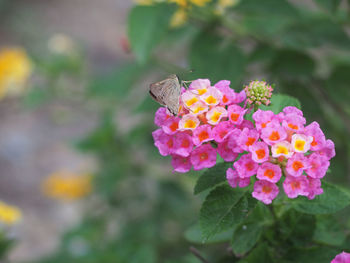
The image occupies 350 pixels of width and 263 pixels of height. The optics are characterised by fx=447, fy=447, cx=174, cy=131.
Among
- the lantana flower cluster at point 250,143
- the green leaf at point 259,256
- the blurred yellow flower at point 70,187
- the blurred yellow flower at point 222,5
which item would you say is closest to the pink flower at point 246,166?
the lantana flower cluster at point 250,143

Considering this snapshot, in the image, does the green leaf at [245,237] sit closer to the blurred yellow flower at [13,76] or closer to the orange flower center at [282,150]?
the orange flower center at [282,150]

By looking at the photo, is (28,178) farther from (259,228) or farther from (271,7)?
(259,228)

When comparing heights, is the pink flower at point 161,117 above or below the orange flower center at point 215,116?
above

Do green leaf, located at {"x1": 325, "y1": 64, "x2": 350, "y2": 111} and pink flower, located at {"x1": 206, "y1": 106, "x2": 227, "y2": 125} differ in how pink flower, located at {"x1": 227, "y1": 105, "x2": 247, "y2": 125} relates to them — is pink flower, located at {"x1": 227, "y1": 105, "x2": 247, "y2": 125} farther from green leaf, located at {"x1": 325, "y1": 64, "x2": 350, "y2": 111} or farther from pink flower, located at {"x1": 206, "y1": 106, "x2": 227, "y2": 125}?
green leaf, located at {"x1": 325, "y1": 64, "x2": 350, "y2": 111}

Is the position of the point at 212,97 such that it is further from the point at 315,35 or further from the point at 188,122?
the point at 315,35

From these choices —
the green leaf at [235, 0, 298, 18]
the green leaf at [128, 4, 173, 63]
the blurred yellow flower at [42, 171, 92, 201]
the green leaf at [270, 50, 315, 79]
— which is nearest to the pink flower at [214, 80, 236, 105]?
the green leaf at [128, 4, 173, 63]

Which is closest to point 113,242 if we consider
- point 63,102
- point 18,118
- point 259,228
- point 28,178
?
point 63,102
